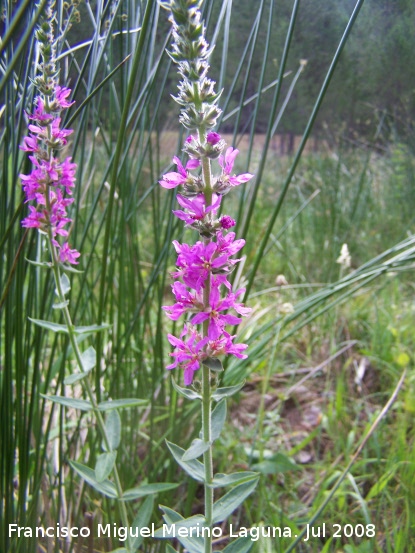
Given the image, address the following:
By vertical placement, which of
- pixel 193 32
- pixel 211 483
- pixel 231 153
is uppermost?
pixel 193 32

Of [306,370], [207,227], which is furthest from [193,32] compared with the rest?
[306,370]

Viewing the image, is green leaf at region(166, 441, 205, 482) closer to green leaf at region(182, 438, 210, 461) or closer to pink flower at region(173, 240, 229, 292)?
green leaf at region(182, 438, 210, 461)

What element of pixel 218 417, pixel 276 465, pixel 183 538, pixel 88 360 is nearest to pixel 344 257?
pixel 276 465

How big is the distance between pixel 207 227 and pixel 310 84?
2694mm

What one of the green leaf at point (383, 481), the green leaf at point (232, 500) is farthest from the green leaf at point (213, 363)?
the green leaf at point (383, 481)

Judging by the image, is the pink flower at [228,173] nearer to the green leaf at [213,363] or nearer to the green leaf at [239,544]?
the green leaf at [213,363]

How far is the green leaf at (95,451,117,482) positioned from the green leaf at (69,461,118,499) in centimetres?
1

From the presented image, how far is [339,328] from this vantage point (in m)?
2.41

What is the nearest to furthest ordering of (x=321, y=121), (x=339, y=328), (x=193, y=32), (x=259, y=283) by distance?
(x=193, y=32)
(x=339, y=328)
(x=259, y=283)
(x=321, y=121)

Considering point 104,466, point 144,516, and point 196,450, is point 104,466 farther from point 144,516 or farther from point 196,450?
point 196,450

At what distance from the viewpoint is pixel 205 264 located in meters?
0.73

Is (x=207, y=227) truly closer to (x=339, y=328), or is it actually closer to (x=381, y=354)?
Answer: (x=381, y=354)

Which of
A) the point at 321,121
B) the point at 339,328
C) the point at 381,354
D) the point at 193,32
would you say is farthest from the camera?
the point at 321,121

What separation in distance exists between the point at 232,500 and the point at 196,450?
0.17m
